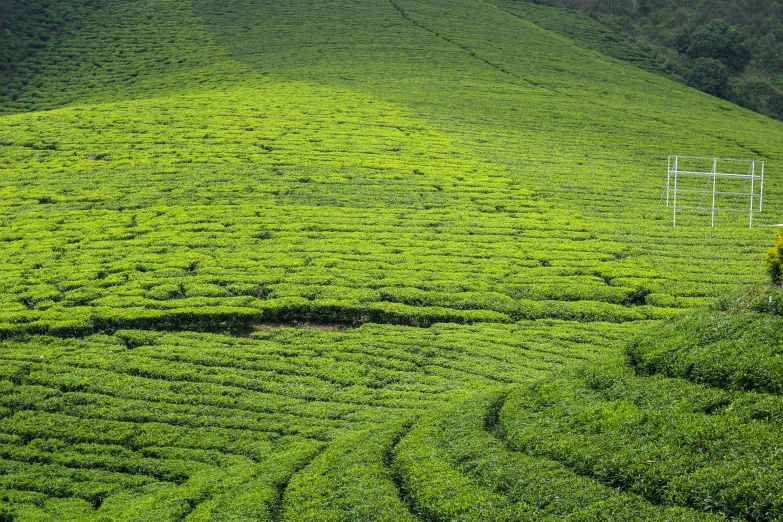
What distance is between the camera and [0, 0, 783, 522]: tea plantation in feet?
35.0

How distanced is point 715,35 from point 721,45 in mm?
925

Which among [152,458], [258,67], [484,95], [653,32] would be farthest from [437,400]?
[653,32]

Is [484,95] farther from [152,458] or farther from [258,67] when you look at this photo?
[152,458]

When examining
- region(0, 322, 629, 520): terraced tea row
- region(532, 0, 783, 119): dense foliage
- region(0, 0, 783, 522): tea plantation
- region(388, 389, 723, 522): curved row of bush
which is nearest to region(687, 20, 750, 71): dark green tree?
region(532, 0, 783, 119): dense foliage

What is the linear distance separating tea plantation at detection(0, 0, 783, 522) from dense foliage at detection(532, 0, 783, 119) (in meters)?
11.7

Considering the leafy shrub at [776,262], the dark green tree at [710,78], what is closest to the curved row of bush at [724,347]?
the leafy shrub at [776,262]

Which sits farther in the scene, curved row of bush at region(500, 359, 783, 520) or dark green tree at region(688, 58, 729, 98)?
dark green tree at region(688, 58, 729, 98)

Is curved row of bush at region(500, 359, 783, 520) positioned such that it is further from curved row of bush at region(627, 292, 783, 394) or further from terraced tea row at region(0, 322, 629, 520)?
terraced tea row at region(0, 322, 629, 520)

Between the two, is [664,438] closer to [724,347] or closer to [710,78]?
[724,347]

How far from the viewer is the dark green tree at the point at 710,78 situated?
53781 millimetres

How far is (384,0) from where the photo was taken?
2500 inches

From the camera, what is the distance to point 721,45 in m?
56.8

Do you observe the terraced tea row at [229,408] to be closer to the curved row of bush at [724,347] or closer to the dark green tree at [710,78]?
the curved row of bush at [724,347]

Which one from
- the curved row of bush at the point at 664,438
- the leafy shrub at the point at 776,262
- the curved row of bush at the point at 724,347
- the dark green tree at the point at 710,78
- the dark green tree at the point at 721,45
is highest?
the dark green tree at the point at 721,45
